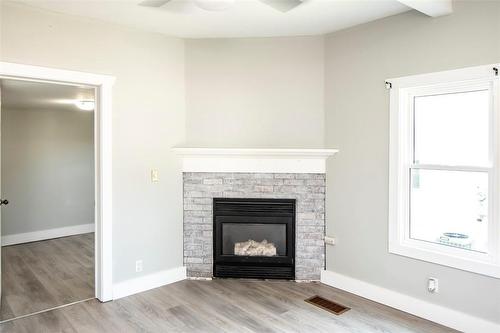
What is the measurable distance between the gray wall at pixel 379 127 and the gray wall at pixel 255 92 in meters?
0.20

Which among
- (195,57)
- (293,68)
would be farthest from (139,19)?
(293,68)

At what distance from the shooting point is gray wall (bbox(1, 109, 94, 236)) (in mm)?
5879

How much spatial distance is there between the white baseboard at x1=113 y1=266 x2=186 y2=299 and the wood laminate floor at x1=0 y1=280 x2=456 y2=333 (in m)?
0.09

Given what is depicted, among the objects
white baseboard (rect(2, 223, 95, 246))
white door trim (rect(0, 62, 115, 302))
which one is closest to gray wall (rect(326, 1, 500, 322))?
white door trim (rect(0, 62, 115, 302))

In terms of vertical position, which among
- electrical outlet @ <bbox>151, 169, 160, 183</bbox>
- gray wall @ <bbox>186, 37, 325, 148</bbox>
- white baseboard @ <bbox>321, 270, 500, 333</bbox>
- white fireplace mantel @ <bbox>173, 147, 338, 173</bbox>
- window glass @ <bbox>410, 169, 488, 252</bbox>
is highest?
gray wall @ <bbox>186, 37, 325, 148</bbox>

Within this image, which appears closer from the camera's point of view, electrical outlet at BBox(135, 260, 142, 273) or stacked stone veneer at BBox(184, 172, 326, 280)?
electrical outlet at BBox(135, 260, 142, 273)

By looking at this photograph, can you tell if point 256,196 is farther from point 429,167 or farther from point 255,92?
point 429,167

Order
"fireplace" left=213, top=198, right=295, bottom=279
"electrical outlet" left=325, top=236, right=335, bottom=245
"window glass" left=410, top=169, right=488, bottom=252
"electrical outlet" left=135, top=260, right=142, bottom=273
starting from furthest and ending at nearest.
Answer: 1. "fireplace" left=213, top=198, right=295, bottom=279
2. "electrical outlet" left=325, top=236, right=335, bottom=245
3. "electrical outlet" left=135, top=260, right=142, bottom=273
4. "window glass" left=410, top=169, right=488, bottom=252

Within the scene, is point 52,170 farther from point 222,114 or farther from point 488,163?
point 488,163

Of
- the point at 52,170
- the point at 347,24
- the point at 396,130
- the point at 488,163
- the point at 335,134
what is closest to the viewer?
the point at 488,163

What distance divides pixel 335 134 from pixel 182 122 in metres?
1.64

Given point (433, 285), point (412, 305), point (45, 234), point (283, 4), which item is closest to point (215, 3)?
point (283, 4)

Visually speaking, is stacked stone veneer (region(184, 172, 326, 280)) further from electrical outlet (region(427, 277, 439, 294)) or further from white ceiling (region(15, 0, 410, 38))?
white ceiling (region(15, 0, 410, 38))

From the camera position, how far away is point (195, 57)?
4.00 m
